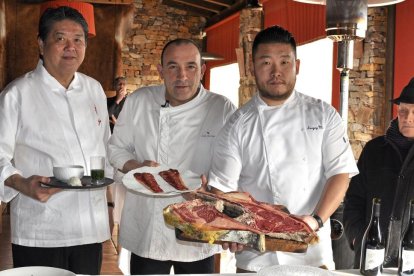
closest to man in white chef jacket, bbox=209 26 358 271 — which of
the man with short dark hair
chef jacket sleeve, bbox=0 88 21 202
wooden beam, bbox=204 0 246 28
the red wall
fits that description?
chef jacket sleeve, bbox=0 88 21 202

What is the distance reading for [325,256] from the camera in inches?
94.1

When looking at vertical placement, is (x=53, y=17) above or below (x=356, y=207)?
above

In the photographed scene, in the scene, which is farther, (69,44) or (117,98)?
(117,98)

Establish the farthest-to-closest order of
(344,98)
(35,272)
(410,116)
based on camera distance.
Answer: (344,98)
(410,116)
(35,272)

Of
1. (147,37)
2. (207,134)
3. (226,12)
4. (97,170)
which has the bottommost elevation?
(97,170)

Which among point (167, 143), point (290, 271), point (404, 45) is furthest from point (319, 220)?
point (404, 45)

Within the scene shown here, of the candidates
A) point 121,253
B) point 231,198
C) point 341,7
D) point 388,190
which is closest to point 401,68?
point 341,7

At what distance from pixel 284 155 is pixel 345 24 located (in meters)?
1.23

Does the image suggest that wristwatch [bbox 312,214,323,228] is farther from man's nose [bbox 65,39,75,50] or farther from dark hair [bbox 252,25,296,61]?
man's nose [bbox 65,39,75,50]

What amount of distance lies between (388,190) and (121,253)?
1.73m

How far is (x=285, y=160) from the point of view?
93.4 inches

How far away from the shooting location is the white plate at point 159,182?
230cm

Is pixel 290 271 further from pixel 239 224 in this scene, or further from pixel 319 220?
pixel 319 220

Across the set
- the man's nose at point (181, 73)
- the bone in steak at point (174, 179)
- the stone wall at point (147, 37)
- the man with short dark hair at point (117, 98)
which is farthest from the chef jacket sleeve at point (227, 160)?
the stone wall at point (147, 37)
